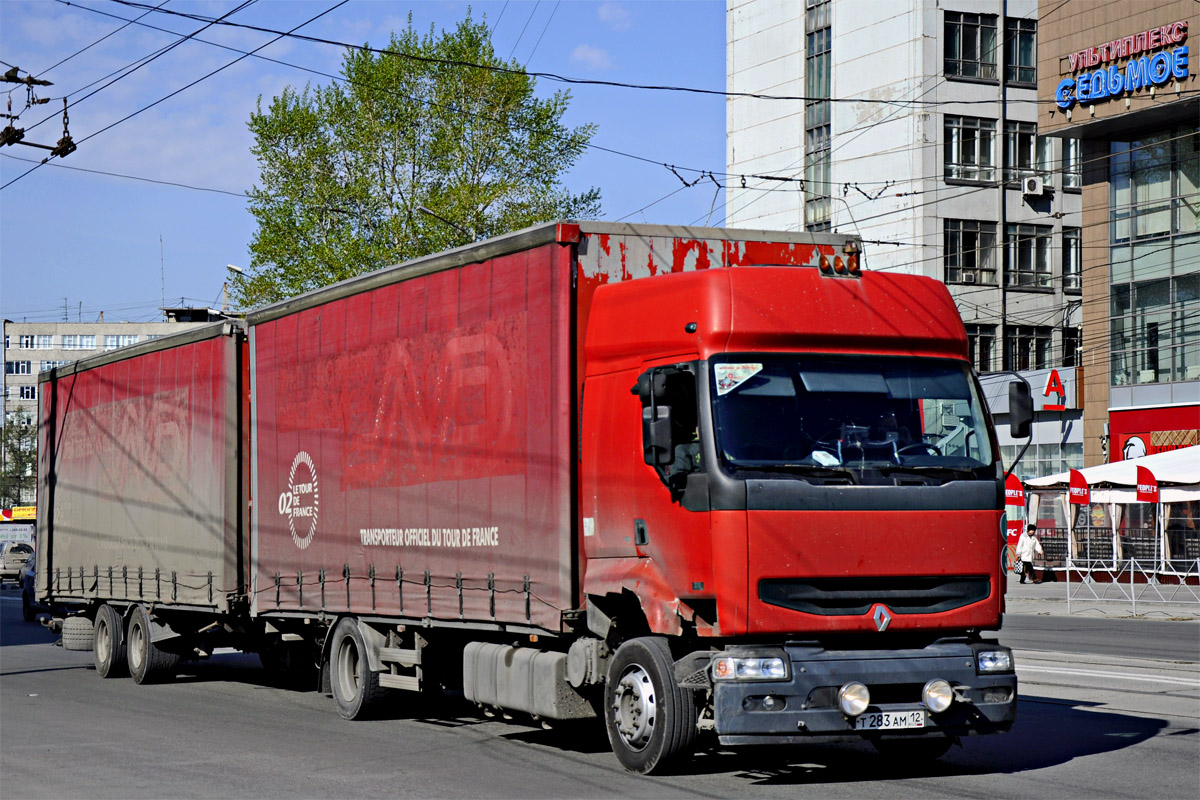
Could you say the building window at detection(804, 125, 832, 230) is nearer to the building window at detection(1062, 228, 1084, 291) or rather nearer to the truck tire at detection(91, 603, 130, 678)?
the building window at detection(1062, 228, 1084, 291)

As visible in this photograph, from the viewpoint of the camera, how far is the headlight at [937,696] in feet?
31.2

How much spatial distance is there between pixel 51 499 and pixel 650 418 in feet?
47.3

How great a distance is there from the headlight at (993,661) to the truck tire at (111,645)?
12.2 m

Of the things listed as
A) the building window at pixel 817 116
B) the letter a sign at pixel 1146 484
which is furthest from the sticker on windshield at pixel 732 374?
the building window at pixel 817 116

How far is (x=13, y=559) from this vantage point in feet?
170

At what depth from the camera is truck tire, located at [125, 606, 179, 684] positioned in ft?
58.2

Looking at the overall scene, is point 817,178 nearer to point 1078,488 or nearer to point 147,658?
point 1078,488

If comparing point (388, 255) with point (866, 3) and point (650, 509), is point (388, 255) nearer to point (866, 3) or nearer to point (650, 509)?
point (866, 3)

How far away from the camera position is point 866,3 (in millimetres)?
61969

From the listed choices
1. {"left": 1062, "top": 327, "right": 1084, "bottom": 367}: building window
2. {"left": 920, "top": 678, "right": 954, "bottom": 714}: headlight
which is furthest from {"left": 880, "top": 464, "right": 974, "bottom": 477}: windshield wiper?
{"left": 1062, "top": 327, "right": 1084, "bottom": 367}: building window

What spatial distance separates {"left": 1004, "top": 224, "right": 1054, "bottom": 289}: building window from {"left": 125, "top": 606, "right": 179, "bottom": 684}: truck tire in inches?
1814

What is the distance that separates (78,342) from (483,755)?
158m

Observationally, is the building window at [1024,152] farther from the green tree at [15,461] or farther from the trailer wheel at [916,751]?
the green tree at [15,461]

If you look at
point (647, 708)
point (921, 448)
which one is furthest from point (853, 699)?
point (921, 448)
